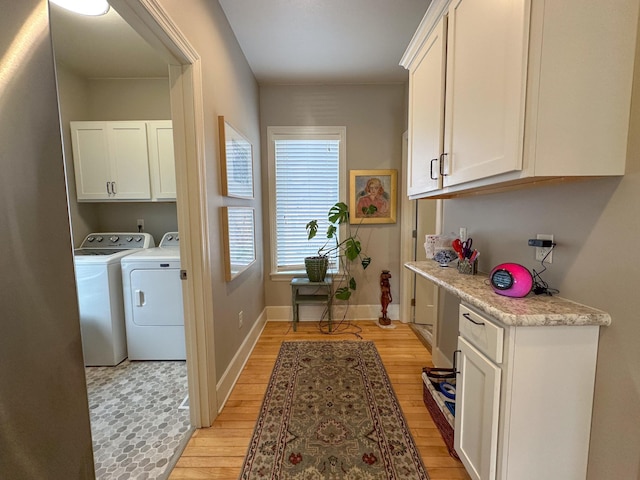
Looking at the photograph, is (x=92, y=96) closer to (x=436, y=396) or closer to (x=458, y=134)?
(x=458, y=134)

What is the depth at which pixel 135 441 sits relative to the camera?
1.61m

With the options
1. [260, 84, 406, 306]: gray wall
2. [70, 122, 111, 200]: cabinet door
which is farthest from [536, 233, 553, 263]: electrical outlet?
[70, 122, 111, 200]: cabinet door

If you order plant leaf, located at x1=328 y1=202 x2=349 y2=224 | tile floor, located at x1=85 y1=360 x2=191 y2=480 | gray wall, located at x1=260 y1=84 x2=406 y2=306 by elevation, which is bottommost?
tile floor, located at x1=85 y1=360 x2=191 y2=480

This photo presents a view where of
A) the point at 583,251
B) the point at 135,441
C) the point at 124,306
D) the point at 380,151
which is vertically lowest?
the point at 135,441

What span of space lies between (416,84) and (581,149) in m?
1.21

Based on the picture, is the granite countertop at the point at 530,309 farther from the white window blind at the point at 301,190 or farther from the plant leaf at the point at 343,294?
the white window blind at the point at 301,190

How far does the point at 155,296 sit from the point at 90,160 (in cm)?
155

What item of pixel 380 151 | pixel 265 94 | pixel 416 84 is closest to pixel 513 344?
pixel 416 84

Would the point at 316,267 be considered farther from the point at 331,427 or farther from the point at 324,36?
the point at 324,36

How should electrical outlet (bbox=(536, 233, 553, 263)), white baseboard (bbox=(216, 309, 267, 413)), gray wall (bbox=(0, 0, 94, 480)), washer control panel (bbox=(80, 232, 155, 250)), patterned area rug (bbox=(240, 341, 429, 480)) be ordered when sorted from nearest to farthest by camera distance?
gray wall (bbox=(0, 0, 94, 480)) < electrical outlet (bbox=(536, 233, 553, 263)) < patterned area rug (bbox=(240, 341, 429, 480)) < white baseboard (bbox=(216, 309, 267, 413)) < washer control panel (bbox=(80, 232, 155, 250))

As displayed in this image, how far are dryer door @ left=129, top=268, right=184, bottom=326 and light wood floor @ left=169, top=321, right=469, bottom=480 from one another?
2.79ft

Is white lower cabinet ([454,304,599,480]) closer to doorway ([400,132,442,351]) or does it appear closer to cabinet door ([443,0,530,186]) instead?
cabinet door ([443,0,530,186])

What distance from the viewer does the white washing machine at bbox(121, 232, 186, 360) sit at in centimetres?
233

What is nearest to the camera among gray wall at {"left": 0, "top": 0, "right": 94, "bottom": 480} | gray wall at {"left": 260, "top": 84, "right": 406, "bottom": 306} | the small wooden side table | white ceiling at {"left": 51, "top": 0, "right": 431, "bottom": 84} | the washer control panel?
gray wall at {"left": 0, "top": 0, "right": 94, "bottom": 480}
